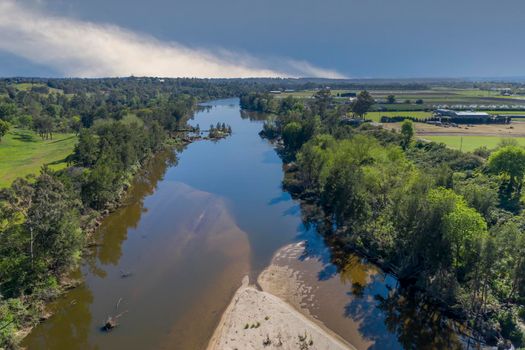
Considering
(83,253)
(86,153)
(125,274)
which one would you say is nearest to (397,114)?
(86,153)

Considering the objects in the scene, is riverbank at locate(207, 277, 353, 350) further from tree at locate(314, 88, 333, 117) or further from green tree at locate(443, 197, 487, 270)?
tree at locate(314, 88, 333, 117)

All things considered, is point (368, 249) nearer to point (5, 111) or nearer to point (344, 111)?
point (344, 111)

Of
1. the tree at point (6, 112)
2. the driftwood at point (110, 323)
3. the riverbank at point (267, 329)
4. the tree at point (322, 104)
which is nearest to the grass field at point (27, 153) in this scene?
the tree at point (6, 112)

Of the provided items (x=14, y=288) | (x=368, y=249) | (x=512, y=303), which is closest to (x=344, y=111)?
(x=368, y=249)

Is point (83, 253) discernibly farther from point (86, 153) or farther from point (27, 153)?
point (27, 153)

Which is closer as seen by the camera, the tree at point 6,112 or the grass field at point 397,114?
the tree at point 6,112

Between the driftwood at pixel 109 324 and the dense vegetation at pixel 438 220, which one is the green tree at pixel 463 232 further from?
the driftwood at pixel 109 324
